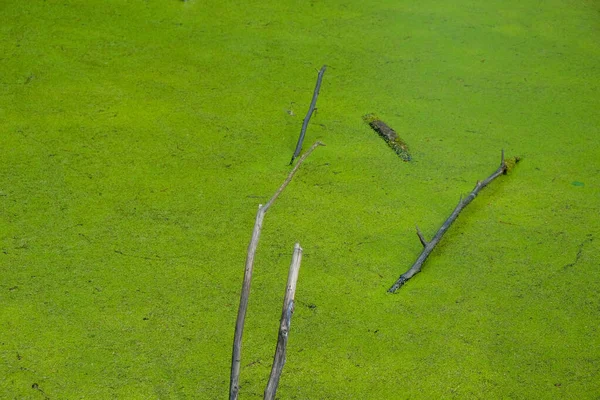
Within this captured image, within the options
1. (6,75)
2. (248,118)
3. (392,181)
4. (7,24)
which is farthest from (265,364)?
(7,24)

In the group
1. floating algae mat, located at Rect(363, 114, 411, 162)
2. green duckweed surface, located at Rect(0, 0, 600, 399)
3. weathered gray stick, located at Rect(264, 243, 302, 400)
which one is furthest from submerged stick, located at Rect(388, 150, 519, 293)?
weathered gray stick, located at Rect(264, 243, 302, 400)

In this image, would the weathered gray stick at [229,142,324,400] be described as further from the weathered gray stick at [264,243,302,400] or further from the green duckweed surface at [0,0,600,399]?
the green duckweed surface at [0,0,600,399]

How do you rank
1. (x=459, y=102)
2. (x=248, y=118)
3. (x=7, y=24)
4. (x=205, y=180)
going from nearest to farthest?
1. (x=205, y=180)
2. (x=248, y=118)
3. (x=459, y=102)
4. (x=7, y=24)

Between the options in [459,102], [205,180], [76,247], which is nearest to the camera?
[76,247]

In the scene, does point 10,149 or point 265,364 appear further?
point 10,149

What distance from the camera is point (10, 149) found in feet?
6.38

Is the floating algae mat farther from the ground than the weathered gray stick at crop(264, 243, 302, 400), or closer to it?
closer to it

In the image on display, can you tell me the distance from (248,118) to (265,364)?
957 millimetres

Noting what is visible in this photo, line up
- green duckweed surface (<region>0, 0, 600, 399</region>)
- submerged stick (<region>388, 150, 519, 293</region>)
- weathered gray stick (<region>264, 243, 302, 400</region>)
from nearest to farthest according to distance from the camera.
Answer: weathered gray stick (<region>264, 243, 302, 400</region>)
green duckweed surface (<region>0, 0, 600, 399</region>)
submerged stick (<region>388, 150, 519, 293</region>)

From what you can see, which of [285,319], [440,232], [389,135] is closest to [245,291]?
[285,319]

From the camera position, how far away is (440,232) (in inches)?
68.5

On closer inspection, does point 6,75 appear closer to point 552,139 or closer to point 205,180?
point 205,180

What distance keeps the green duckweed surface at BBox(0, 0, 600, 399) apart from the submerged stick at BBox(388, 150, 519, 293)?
0.02 meters

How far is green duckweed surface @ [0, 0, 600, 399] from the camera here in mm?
1416
